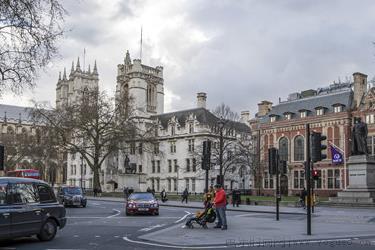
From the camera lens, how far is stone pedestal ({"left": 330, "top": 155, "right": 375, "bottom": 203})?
38469 mm

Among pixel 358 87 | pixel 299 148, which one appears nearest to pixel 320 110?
pixel 299 148

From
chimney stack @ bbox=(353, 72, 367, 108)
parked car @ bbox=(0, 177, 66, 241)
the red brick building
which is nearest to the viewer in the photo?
parked car @ bbox=(0, 177, 66, 241)

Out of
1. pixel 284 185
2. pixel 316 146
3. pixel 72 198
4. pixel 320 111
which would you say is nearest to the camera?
pixel 316 146

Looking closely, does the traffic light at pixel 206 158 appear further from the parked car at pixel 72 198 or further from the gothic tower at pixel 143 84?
the gothic tower at pixel 143 84

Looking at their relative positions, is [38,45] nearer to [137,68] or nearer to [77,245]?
[77,245]

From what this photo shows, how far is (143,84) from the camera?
102 metres

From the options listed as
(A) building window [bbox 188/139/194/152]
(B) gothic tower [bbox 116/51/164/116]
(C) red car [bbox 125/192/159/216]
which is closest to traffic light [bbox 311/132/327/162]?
(C) red car [bbox 125/192/159/216]

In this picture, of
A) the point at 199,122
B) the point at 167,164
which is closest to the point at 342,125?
the point at 199,122

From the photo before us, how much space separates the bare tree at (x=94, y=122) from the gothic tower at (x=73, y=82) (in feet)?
245

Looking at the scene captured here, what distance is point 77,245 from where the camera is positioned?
1438 cm

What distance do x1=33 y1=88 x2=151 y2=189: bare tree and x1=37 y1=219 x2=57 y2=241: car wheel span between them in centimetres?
4970

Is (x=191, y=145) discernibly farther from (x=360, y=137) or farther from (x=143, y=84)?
(x=360, y=137)

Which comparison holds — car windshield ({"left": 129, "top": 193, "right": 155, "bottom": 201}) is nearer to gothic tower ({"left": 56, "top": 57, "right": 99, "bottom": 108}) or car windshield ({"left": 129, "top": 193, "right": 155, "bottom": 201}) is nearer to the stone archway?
the stone archway

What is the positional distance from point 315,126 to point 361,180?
1289 inches
